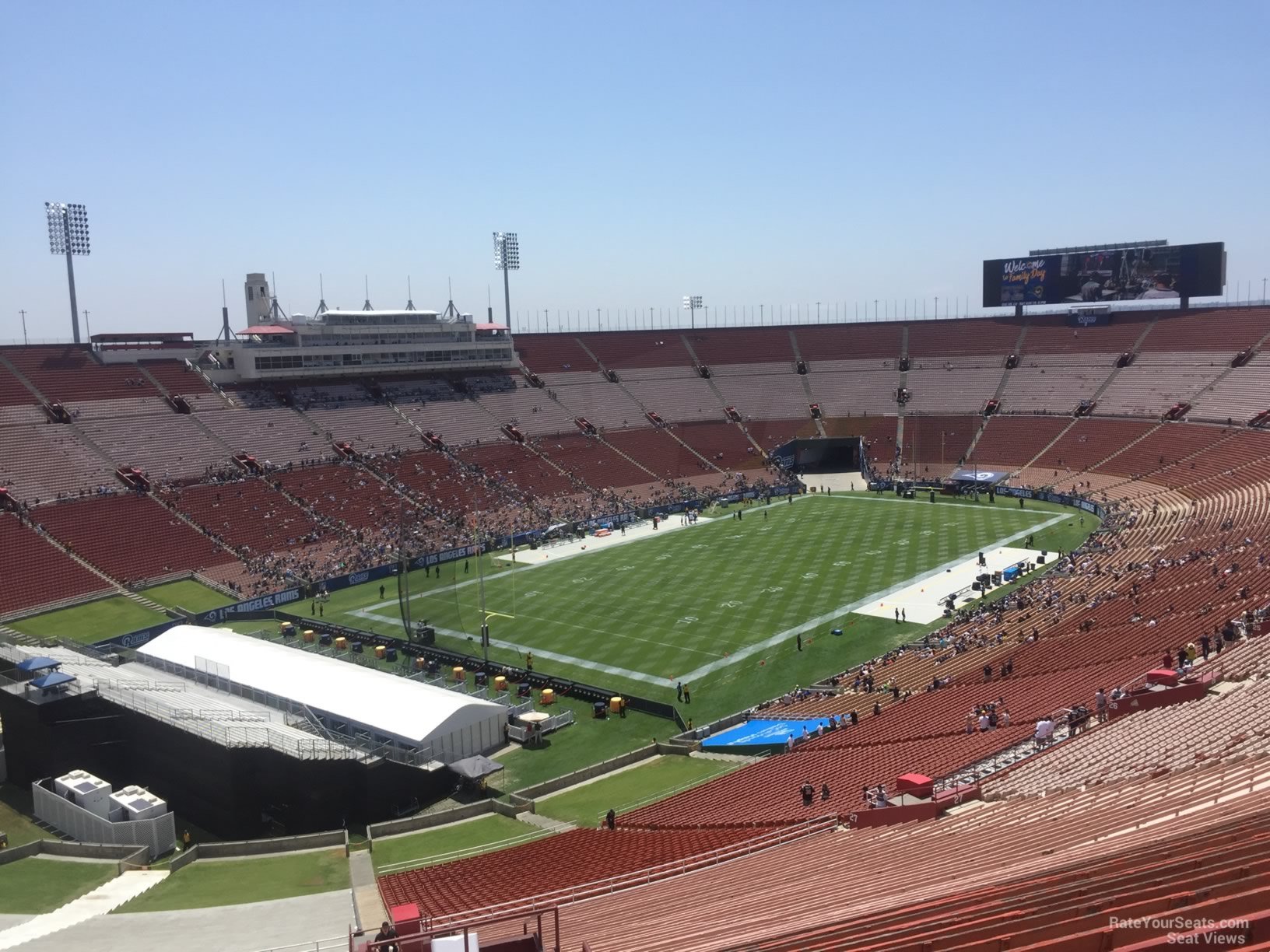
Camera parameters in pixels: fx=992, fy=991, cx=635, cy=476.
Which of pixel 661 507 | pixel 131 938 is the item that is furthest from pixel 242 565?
pixel 131 938

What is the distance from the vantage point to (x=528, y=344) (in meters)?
87.6

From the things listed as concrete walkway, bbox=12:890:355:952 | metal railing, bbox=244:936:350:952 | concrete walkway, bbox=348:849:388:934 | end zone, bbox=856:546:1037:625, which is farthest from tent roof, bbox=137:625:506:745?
end zone, bbox=856:546:1037:625

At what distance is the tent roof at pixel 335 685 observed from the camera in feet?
91.7

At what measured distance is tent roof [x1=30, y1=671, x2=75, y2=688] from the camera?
28.7m

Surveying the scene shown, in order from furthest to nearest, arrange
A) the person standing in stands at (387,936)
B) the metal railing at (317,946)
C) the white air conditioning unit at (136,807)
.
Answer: the white air conditioning unit at (136,807), the metal railing at (317,946), the person standing in stands at (387,936)

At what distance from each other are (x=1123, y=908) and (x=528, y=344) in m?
83.5

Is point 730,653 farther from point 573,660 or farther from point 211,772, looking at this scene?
point 211,772

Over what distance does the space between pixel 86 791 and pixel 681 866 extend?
17606 mm

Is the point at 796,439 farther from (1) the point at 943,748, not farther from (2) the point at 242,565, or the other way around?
(1) the point at 943,748

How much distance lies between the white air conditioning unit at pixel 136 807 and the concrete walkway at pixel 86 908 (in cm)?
240

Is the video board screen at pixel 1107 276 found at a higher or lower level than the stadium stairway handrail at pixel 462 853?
higher

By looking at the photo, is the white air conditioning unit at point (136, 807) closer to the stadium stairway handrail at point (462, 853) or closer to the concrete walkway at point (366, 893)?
the concrete walkway at point (366, 893)

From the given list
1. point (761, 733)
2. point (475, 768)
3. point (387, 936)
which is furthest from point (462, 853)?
point (387, 936)

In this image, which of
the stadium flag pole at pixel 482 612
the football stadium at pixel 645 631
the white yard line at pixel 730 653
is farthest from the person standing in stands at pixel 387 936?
the stadium flag pole at pixel 482 612
